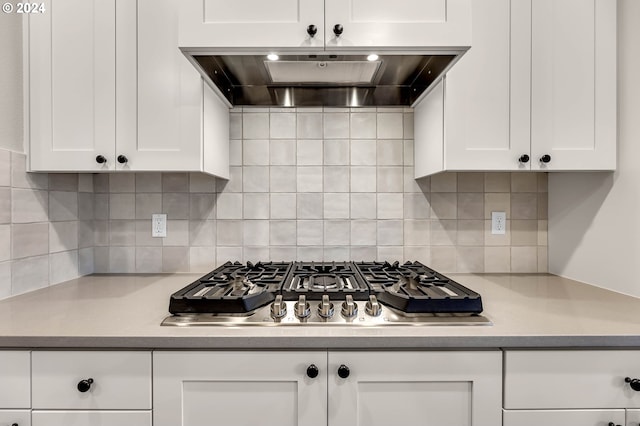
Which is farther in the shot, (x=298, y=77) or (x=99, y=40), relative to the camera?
(x=298, y=77)

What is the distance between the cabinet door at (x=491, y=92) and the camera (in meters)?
1.35

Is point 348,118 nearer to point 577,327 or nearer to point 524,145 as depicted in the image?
point 524,145

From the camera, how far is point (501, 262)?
177 cm

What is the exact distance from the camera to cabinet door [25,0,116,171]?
136cm

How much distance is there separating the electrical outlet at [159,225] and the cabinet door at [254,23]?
91 centimetres

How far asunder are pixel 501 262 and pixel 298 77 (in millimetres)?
1346
